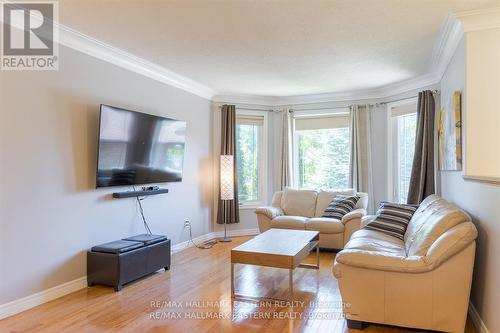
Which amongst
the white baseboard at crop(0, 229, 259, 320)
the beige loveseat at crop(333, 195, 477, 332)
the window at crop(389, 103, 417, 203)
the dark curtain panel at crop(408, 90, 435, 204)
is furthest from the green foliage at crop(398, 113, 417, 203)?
the white baseboard at crop(0, 229, 259, 320)

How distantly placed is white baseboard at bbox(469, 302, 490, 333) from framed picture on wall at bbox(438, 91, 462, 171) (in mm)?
1274

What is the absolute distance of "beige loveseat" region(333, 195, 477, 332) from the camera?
2371mm

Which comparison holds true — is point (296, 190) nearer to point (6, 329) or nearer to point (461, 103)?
point (461, 103)

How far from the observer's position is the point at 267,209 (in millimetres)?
5301

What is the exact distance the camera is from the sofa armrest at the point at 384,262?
2.44m

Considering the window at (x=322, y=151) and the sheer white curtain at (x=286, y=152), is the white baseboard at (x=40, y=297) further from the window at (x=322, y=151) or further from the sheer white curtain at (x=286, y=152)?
the window at (x=322, y=151)

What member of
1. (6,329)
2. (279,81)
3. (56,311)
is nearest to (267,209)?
(279,81)

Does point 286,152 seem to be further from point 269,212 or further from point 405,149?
point 405,149

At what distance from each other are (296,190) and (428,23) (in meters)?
3.28

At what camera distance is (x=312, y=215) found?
553 cm

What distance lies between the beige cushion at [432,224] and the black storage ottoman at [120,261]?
2.64 m

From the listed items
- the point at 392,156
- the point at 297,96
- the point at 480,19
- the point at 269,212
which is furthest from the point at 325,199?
the point at 480,19

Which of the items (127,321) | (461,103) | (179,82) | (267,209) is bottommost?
(127,321)

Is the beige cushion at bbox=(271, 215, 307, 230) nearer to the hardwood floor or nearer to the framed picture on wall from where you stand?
the hardwood floor
